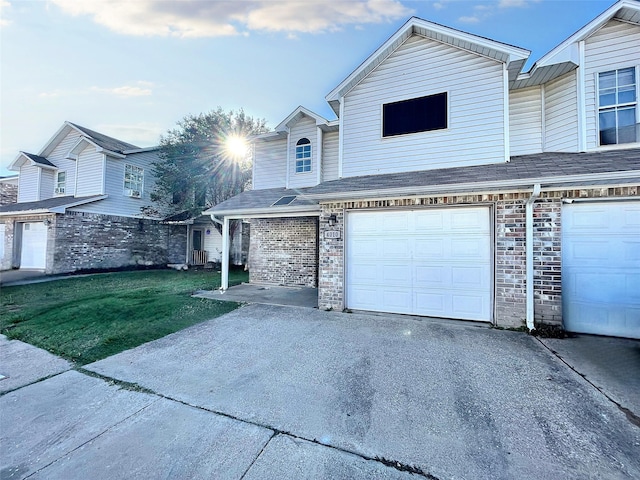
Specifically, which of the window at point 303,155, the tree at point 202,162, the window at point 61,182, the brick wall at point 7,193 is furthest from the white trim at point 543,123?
the brick wall at point 7,193

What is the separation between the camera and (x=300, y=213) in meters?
8.19

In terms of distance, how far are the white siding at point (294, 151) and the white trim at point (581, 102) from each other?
22.8 feet

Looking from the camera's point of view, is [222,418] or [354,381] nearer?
[222,418]

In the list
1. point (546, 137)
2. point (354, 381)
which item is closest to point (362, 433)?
point (354, 381)

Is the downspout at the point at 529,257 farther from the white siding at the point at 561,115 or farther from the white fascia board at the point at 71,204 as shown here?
the white fascia board at the point at 71,204

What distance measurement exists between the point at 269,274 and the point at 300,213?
166 inches

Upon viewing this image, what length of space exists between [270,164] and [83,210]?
10.5m

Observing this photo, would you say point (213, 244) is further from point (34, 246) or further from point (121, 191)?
point (34, 246)

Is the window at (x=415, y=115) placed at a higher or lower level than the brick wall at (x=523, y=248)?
higher

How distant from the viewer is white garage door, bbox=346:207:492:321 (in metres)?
5.80

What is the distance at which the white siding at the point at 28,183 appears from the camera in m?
16.2

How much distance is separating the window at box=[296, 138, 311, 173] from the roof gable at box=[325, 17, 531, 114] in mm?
2125

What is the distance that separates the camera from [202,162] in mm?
17062

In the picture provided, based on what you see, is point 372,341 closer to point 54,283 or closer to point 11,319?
point 11,319
